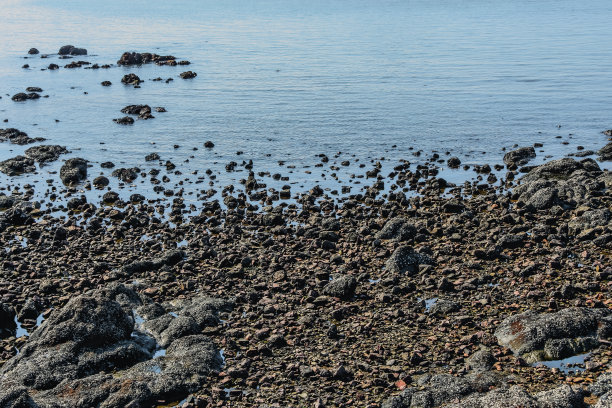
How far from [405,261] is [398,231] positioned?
10.4 feet

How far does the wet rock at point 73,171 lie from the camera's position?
138ft

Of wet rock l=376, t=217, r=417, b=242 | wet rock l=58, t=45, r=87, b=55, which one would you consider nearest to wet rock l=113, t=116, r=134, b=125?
wet rock l=376, t=217, r=417, b=242

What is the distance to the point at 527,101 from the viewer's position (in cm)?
5991

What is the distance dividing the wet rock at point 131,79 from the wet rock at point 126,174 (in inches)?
1498

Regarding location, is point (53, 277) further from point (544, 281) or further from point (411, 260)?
point (544, 281)

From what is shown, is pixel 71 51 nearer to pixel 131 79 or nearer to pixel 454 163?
pixel 131 79

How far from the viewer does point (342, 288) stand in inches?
981

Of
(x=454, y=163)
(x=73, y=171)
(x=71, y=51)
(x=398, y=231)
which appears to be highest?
(x=71, y=51)

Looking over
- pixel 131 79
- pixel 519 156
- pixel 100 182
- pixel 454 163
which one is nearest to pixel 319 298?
pixel 454 163

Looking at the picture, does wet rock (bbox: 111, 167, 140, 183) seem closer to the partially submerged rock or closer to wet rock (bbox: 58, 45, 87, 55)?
the partially submerged rock

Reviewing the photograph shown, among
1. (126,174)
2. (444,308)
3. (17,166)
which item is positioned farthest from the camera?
(17,166)

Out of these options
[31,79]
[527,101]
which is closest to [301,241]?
[527,101]

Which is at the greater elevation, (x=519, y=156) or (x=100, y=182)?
(x=519, y=156)

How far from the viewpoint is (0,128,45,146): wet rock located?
53.3 meters
